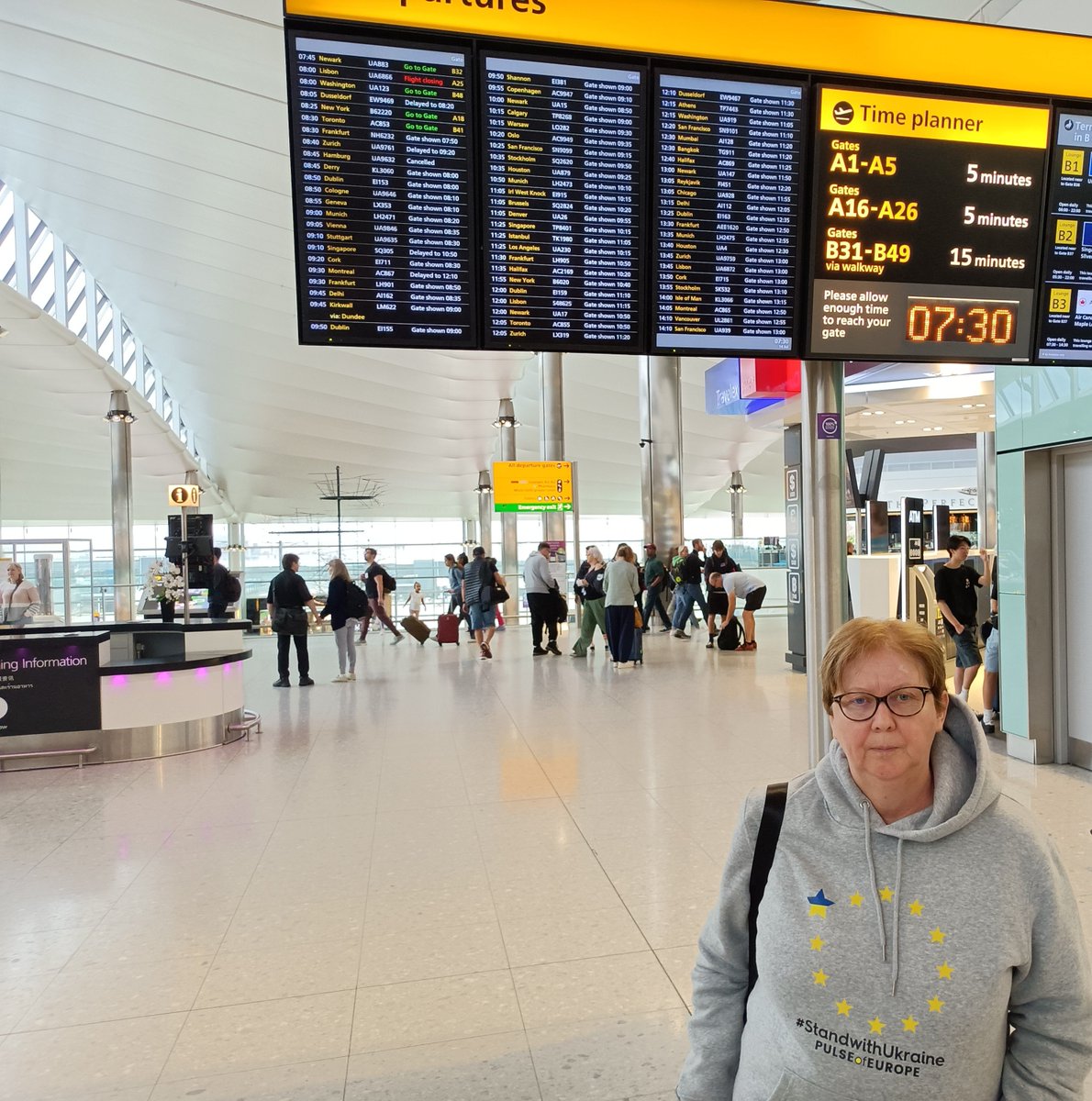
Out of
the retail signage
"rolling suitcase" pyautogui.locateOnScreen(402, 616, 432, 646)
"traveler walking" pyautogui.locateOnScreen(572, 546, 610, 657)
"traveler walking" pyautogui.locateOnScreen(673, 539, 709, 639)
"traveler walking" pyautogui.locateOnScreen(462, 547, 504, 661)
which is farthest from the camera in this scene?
the retail signage

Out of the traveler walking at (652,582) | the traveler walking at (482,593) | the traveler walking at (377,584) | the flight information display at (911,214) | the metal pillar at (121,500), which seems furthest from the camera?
the metal pillar at (121,500)

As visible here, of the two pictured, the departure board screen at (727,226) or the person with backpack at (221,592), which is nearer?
the departure board screen at (727,226)

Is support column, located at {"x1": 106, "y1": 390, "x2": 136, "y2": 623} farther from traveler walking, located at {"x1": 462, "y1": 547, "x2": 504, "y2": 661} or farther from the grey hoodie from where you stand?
the grey hoodie

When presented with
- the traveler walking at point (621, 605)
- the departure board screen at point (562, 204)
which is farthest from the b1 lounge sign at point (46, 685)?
the traveler walking at point (621, 605)

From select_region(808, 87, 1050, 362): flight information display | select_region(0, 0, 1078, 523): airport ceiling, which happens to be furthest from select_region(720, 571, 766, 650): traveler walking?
select_region(808, 87, 1050, 362): flight information display

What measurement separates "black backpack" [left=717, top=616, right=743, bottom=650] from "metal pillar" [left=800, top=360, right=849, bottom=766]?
11.0 meters

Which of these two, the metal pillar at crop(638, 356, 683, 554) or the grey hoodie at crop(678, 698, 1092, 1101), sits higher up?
the metal pillar at crop(638, 356, 683, 554)

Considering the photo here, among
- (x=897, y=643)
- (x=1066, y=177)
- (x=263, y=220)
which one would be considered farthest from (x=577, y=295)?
(x=263, y=220)

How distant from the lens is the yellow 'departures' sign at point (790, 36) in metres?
3.21

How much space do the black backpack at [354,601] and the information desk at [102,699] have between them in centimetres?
377

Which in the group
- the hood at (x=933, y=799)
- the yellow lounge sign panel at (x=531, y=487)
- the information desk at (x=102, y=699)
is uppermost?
the yellow lounge sign panel at (x=531, y=487)

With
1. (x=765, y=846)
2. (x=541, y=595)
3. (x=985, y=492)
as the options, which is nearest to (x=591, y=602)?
(x=541, y=595)

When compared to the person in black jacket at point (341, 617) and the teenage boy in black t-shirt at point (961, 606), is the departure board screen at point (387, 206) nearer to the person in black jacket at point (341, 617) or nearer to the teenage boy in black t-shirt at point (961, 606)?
the teenage boy in black t-shirt at point (961, 606)

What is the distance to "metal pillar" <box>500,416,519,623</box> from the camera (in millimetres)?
28359
